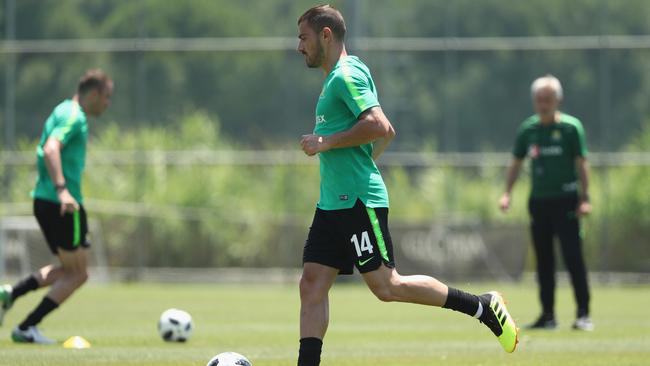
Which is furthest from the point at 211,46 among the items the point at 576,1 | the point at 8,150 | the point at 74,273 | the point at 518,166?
the point at 74,273

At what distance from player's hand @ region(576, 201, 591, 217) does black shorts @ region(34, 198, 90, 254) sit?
517 cm

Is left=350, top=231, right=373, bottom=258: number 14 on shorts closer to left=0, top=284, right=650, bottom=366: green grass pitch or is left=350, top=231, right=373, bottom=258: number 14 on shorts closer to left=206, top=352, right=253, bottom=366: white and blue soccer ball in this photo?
left=206, top=352, right=253, bottom=366: white and blue soccer ball

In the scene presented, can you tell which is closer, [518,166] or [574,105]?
[518,166]

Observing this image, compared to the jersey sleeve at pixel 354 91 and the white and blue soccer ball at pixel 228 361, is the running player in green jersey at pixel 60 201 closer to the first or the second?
the white and blue soccer ball at pixel 228 361

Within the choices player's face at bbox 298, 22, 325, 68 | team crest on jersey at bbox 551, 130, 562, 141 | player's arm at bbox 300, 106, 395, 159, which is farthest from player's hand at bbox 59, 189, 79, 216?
team crest on jersey at bbox 551, 130, 562, 141

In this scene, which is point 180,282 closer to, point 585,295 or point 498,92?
point 498,92

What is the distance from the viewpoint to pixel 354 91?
805 centimetres

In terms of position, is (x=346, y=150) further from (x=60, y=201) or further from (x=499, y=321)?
(x=60, y=201)

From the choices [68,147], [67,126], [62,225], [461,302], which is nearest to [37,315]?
[62,225]

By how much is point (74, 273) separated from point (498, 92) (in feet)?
55.9

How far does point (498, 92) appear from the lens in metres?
27.7

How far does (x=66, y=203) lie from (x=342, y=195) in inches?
156

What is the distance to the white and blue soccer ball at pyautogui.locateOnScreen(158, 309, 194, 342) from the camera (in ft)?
39.3

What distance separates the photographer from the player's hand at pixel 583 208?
1362 cm
